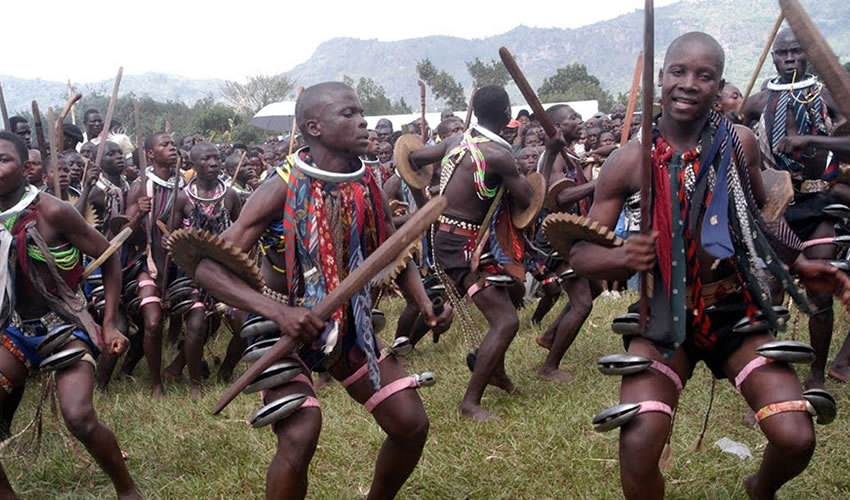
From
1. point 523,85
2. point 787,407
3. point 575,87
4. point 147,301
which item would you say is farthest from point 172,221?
point 575,87

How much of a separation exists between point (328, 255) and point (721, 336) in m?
1.77

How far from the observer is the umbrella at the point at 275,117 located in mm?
32094

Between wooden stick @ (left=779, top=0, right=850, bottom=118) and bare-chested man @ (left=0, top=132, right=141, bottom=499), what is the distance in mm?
3693

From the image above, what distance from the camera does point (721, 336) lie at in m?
3.51

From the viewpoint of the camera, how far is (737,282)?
140 inches

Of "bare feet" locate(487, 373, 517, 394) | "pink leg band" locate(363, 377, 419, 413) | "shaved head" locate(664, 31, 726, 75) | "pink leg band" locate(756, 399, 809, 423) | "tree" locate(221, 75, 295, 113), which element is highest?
"shaved head" locate(664, 31, 726, 75)

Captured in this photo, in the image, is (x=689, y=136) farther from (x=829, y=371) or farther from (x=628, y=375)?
(x=829, y=371)

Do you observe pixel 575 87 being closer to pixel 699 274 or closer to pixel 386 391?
pixel 699 274

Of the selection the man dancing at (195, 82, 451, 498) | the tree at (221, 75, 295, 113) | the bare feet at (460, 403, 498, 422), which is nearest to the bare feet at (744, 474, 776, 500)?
the man dancing at (195, 82, 451, 498)

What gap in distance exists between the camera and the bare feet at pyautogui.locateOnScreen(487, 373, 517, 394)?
6.29 metres

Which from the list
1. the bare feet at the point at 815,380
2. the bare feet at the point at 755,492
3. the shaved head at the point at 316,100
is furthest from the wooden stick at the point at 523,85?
the bare feet at the point at 815,380

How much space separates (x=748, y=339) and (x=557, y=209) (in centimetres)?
308

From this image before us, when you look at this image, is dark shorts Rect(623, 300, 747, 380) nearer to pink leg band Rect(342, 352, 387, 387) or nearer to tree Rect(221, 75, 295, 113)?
pink leg band Rect(342, 352, 387, 387)

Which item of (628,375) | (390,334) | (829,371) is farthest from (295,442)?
(390,334)
